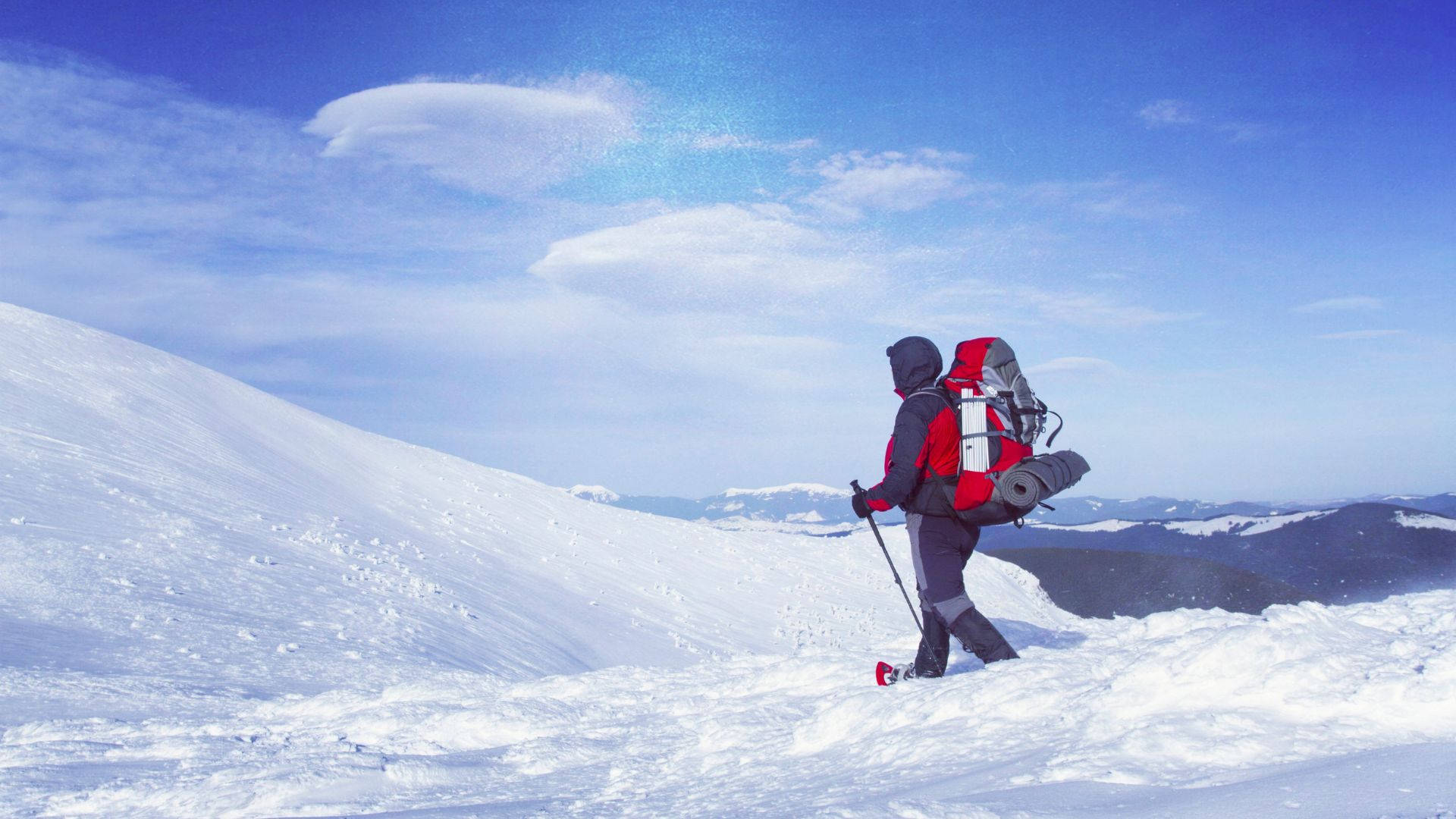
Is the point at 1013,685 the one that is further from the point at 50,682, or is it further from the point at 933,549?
the point at 50,682

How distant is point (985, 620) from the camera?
17.5ft

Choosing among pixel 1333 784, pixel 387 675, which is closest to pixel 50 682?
pixel 387 675

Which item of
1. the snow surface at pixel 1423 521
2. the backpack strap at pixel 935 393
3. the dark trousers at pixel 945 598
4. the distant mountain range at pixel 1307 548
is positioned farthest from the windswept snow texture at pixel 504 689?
the snow surface at pixel 1423 521

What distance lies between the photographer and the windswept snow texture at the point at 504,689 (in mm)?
3033

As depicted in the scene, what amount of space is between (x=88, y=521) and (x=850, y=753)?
882 centimetres

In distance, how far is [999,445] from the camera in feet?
16.8

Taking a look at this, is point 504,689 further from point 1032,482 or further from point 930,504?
point 1032,482

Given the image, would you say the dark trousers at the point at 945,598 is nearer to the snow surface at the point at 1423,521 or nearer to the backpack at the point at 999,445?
the backpack at the point at 999,445

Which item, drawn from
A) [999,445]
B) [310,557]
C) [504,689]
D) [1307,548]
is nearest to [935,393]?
[999,445]

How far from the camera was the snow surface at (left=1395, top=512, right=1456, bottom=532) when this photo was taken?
27938 mm

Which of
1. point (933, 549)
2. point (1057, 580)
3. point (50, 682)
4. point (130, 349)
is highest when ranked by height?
point (130, 349)

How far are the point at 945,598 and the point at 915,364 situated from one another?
55.2 inches

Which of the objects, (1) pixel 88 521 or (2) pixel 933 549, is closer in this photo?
(2) pixel 933 549

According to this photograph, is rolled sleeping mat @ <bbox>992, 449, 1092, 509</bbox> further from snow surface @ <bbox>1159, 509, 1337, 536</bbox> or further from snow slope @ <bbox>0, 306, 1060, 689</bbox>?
snow surface @ <bbox>1159, 509, 1337, 536</bbox>
